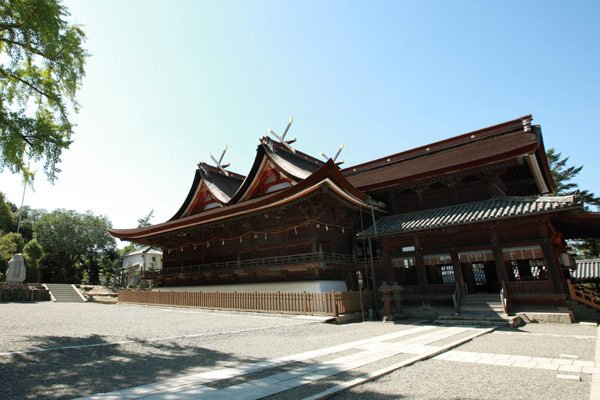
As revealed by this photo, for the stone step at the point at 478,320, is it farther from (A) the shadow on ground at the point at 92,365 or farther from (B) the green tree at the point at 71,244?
(B) the green tree at the point at 71,244

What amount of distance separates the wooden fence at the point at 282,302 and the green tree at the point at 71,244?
34.1 meters

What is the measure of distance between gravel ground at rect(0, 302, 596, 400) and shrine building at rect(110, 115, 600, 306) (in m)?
3.99

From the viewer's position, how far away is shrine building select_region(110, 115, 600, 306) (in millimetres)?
14094

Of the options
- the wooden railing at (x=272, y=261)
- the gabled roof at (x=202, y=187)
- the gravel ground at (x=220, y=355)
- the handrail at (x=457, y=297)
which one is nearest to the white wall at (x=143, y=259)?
the gabled roof at (x=202, y=187)

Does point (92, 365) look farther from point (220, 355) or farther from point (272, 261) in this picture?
point (272, 261)

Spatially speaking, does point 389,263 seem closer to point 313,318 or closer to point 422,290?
point 422,290

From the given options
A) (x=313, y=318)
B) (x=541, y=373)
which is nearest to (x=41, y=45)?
(x=313, y=318)

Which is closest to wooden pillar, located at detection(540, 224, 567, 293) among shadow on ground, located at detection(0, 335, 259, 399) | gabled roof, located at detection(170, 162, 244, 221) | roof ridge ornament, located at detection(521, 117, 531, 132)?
roof ridge ornament, located at detection(521, 117, 531, 132)

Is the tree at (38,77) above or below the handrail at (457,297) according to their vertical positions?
above

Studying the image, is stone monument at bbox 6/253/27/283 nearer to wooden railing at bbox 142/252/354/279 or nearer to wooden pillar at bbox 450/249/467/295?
wooden railing at bbox 142/252/354/279

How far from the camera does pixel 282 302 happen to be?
1591cm

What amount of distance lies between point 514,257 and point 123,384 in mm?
14890

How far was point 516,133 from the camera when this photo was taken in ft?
59.8

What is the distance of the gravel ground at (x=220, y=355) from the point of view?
201 inches
